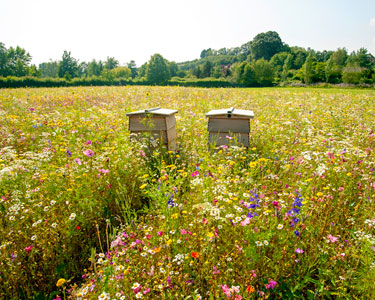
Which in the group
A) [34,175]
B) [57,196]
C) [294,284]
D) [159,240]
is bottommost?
[294,284]

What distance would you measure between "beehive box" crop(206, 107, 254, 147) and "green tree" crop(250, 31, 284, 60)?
382 ft

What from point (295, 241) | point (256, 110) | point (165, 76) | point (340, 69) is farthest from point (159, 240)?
point (340, 69)

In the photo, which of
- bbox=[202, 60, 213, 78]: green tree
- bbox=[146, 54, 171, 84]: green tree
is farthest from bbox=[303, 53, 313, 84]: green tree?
bbox=[202, 60, 213, 78]: green tree

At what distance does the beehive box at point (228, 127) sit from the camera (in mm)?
5004

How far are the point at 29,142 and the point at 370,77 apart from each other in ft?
216

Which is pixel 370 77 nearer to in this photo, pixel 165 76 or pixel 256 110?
pixel 165 76

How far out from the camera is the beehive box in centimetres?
500

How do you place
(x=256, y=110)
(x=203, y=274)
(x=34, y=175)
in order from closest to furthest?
(x=203, y=274) → (x=34, y=175) → (x=256, y=110)

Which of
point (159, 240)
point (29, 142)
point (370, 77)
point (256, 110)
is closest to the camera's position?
point (159, 240)

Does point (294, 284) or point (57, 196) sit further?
point (57, 196)

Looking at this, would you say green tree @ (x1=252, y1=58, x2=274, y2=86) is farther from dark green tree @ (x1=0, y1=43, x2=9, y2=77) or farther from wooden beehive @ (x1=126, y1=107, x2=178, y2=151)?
dark green tree @ (x1=0, y1=43, x2=9, y2=77)

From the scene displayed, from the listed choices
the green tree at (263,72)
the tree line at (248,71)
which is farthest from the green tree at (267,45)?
the green tree at (263,72)

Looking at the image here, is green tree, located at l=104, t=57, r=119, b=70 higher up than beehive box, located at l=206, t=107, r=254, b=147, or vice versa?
green tree, located at l=104, t=57, r=119, b=70

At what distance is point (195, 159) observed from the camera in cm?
464
